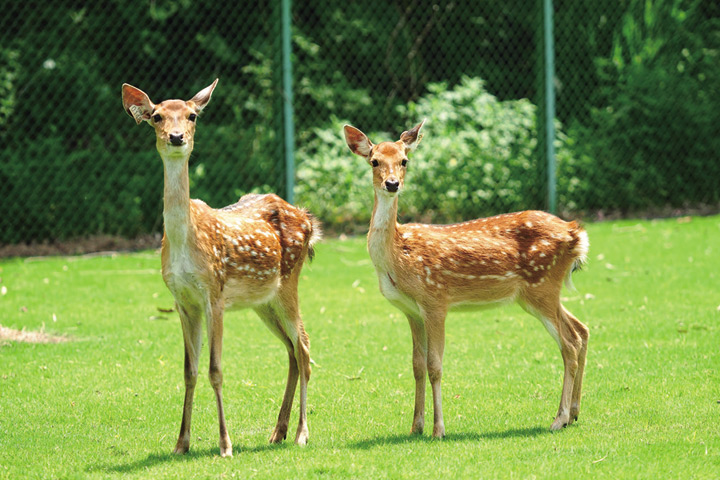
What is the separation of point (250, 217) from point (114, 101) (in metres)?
6.99

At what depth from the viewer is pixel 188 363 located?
17.9 feet

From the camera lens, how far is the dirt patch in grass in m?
7.79

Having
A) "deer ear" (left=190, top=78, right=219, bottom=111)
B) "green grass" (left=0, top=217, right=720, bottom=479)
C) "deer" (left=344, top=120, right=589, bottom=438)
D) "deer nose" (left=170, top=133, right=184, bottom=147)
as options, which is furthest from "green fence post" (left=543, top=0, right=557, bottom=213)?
"deer nose" (left=170, top=133, right=184, bottom=147)

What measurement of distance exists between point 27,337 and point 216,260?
309 cm

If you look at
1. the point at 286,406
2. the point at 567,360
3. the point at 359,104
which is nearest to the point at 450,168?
the point at 359,104

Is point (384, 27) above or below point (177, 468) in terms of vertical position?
above

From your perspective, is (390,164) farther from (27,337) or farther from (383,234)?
(27,337)

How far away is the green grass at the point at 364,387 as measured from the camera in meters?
5.04


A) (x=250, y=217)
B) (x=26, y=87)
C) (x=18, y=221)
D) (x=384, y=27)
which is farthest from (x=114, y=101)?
(x=250, y=217)

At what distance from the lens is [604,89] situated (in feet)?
48.1

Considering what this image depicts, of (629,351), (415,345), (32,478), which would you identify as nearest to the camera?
(32,478)

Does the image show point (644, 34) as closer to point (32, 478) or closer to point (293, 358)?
point (293, 358)

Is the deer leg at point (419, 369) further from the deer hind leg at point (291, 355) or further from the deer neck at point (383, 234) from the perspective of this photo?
the deer hind leg at point (291, 355)

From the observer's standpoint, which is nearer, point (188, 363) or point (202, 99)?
Result: point (188, 363)
